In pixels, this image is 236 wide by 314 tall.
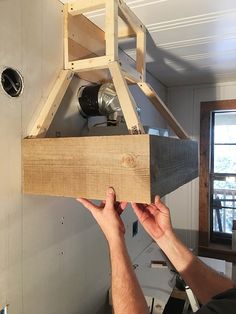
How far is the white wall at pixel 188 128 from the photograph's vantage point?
2.84 metres

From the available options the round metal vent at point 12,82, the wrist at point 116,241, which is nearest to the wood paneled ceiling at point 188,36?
the round metal vent at point 12,82

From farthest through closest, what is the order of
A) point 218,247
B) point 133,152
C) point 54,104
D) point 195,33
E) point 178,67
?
point 218,247 < point 178,67 < point 195,33 < point 54,104 < point 133,152

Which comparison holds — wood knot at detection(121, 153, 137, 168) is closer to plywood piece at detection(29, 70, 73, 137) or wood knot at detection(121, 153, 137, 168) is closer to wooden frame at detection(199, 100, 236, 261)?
plywood piece at detection(29, 70, 73, 137)

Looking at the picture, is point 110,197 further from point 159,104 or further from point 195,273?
point 159,104

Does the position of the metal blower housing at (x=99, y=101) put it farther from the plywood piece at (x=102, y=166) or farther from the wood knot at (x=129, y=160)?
the wood knot at (x=129, y=160)

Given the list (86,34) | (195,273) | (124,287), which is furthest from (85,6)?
(195,273)

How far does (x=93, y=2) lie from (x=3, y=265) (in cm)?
103

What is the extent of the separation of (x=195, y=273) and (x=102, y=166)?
24.3 inches

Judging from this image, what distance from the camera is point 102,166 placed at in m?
0.83

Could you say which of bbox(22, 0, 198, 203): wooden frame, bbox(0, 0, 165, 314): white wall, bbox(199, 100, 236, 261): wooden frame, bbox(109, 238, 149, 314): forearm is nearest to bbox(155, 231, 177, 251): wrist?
bbox(22, 0, 198, 203): wooden frame

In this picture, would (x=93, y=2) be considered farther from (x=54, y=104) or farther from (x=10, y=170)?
(x=10, y=170)

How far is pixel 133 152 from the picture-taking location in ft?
2.54

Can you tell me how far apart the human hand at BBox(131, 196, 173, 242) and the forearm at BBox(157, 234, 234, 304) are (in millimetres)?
31

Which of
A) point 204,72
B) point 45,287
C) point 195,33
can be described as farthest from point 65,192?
point 204,72
